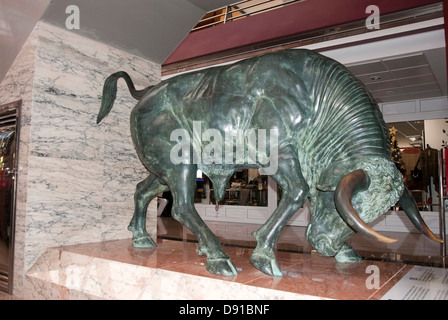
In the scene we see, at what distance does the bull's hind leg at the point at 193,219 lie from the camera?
2.09 m

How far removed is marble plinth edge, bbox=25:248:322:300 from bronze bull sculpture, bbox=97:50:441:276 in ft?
0.59

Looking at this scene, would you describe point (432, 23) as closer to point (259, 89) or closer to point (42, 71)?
point (259, 89)

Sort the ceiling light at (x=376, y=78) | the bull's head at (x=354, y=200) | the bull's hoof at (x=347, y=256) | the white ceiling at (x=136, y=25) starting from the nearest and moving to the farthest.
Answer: the bull's head at (x=354, y=200)
the bull's hoof at (x=347, y=256)
the white ceiling at (x=136, y=25)
the ceiling light at (x=376, y=78)

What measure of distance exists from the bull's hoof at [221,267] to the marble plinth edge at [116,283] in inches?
4.5

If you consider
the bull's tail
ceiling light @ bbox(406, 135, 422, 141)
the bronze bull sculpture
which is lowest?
the bronze bull sculpture

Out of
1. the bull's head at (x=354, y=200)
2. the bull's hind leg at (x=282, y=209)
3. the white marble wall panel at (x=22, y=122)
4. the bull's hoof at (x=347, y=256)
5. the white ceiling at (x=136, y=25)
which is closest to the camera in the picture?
the bull's head at (x=354, y=200)

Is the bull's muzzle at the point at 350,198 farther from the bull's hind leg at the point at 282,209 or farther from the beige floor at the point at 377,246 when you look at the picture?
the beige floor at the point at 377,246

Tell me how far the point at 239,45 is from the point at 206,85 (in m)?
3.19

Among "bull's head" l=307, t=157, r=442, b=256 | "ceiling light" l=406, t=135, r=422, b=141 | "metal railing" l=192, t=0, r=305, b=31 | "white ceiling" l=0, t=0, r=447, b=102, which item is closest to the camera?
"bull's head" l=307, t=157, r=442, b=256

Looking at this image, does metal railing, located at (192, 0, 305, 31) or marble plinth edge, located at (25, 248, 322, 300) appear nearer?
marble plinth edge, located at (25, 248, 322, 300)

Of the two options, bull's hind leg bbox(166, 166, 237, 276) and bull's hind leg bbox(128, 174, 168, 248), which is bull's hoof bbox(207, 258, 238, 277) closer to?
bull's hind leg bbox(166, 166, 237, 276)

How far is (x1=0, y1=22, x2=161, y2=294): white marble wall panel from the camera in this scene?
2.90 metres

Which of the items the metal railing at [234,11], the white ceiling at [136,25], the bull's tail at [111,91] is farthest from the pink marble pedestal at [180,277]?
the metal railing at [234,11]

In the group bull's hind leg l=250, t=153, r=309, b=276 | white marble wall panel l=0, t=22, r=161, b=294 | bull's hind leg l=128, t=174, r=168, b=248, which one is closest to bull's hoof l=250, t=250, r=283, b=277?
bull's hind leg l=250, t=153, r=309, b=276
